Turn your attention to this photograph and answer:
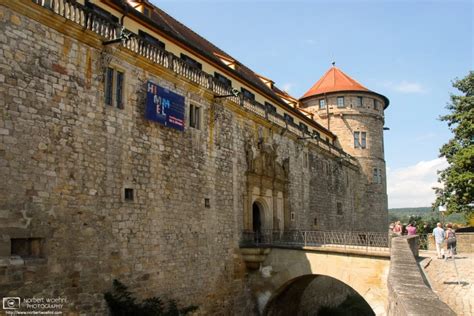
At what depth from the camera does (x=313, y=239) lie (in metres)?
21.3

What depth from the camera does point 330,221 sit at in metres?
28.6

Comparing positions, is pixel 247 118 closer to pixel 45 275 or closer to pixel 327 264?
pixel 327 264

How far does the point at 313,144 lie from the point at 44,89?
60.9 feet

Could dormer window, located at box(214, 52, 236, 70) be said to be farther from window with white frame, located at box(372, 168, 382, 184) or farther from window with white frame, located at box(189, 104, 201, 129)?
window with white frame, located at box(372, 168, 382, 184)

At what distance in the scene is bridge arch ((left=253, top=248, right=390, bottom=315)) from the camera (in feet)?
48.9

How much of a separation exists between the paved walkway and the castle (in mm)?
6788

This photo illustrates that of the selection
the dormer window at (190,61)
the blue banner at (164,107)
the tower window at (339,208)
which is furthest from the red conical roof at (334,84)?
the blue banner at (164,107)

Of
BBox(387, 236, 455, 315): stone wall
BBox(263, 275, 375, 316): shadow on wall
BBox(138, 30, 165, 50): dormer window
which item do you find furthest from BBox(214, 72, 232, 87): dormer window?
BBox(387, 236, 455, 315): stone wall

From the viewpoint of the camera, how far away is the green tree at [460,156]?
959 inches

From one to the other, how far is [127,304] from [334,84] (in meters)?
29.2

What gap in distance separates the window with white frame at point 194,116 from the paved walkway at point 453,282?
8.79 metres

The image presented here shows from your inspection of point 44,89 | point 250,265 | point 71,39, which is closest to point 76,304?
point 44,89

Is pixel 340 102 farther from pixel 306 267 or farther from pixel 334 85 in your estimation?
pixel 306 267

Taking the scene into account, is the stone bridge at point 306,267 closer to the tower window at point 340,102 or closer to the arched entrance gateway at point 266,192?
the arched entrance gateway at point 266,192
